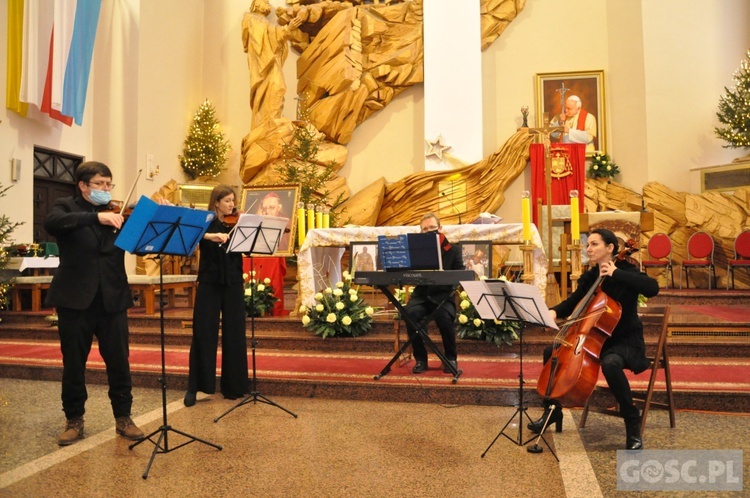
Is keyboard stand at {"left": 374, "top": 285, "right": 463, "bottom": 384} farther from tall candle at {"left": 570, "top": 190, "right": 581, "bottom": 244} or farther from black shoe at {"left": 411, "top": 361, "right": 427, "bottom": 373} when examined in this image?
tall candle at {"left": 570, "top": 190, "right": 581, "bottom": 244}

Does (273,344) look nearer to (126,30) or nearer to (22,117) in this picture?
(22,117)

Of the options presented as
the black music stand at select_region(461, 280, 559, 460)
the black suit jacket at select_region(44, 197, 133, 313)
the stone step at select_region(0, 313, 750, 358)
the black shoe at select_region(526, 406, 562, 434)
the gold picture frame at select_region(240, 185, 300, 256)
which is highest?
the gold picture frame at select_region(240, 185, 300, 256)

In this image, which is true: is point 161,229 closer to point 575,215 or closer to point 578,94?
point 575,215

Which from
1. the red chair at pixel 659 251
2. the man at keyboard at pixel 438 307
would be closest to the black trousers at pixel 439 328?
the man at keyboard at pixel 438 307

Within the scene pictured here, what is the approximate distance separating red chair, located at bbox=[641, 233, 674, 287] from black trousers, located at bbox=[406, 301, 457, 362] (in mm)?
6529

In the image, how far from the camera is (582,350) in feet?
11.4

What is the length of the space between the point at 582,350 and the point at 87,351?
9.65ft

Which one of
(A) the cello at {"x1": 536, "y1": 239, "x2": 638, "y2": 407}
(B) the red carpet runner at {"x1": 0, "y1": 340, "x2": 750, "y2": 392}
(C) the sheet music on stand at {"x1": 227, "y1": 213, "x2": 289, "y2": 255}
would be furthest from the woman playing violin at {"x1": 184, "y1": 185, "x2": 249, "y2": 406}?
(A) the cello at {"x1": 536, "y1": 239, "x2": 638, "y2": 407}

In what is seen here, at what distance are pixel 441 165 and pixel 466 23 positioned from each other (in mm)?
2671

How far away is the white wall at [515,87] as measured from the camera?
11.2 metres

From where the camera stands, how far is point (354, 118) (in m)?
12.2

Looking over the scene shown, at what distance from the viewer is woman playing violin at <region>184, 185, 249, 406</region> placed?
4.70m

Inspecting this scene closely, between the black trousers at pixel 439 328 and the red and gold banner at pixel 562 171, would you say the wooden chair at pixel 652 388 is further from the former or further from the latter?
the red and gold banner at pixel 562 171

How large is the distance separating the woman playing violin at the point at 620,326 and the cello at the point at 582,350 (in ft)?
0.34
